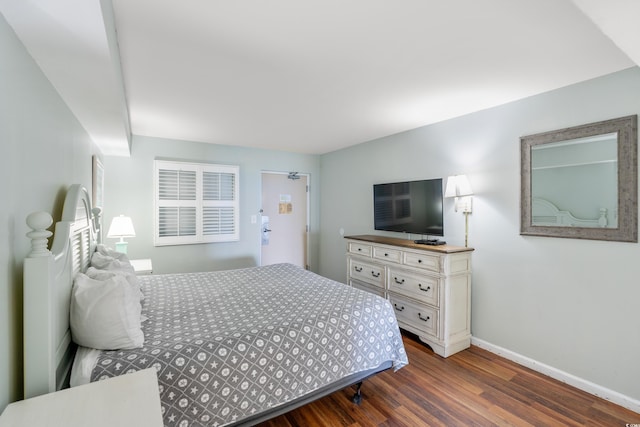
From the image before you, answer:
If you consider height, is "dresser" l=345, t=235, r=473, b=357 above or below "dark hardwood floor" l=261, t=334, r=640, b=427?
above

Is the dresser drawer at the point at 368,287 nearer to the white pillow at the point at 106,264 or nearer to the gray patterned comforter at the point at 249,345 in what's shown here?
the gray patterned comforter at the point at 249,345

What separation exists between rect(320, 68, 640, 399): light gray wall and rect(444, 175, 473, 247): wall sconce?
0.22 ft

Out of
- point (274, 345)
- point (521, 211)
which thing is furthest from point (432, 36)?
point (274, 345)

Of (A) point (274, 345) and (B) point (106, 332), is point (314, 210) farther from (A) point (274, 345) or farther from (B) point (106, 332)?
(B) point (106, 332)

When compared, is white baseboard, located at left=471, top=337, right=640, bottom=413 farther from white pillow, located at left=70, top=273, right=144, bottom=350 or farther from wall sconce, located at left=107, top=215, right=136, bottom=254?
wall sconce, located at left=107, top=215, right=136, bottom=254

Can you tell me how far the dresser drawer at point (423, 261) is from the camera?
107 inches

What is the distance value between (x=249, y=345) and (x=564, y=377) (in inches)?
100

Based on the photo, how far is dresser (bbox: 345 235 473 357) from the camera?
2.67 m

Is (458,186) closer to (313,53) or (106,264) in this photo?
(313,53)

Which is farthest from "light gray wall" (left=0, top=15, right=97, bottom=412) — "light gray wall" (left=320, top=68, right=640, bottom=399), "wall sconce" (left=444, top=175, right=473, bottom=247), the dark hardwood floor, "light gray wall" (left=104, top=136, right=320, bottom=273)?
"light gray wall" (left=320, top=68, right=640, bottom=399)

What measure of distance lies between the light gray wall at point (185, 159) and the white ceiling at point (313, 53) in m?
0.96

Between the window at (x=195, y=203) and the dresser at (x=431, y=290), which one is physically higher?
the window at (x=195, y=203)

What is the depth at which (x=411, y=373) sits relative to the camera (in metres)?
2.40

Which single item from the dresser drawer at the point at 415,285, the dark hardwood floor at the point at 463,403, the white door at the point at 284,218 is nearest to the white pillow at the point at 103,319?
the dark hardwood floor at the point at 463,403
